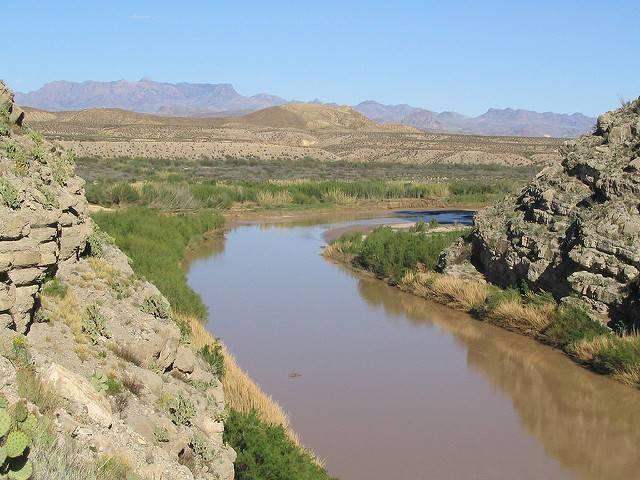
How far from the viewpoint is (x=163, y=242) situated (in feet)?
77.0

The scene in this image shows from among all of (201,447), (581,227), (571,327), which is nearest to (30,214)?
(201,447)

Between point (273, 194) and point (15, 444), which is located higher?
point (15, 444)

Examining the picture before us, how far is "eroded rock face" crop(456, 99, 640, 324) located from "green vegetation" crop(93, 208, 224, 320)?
7.94m

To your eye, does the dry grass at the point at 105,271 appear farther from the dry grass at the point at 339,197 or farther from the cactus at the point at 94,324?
the dry grass at the point at 339,197

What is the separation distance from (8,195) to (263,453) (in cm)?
363

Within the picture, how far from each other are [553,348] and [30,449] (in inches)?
518

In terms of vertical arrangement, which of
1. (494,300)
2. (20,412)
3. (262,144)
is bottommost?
(262,144)

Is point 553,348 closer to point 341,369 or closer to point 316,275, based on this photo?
point 341,369

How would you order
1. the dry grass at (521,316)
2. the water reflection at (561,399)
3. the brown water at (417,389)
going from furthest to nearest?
the dry grass at (521,316) → the water reflection at (561,399) → the brown water at (417,389)

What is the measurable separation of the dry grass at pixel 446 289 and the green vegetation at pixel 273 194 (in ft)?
57.1

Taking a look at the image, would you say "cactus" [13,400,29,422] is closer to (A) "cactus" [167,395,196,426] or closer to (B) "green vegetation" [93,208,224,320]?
(A) "cactus" [167,395,196,426]

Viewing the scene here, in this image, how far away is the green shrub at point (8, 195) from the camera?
22.9ft

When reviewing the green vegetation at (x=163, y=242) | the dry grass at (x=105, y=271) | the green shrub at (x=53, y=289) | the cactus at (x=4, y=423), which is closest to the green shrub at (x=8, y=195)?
the green shrub at (x=53, y=289)

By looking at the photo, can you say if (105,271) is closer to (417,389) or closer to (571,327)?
(417,389)
